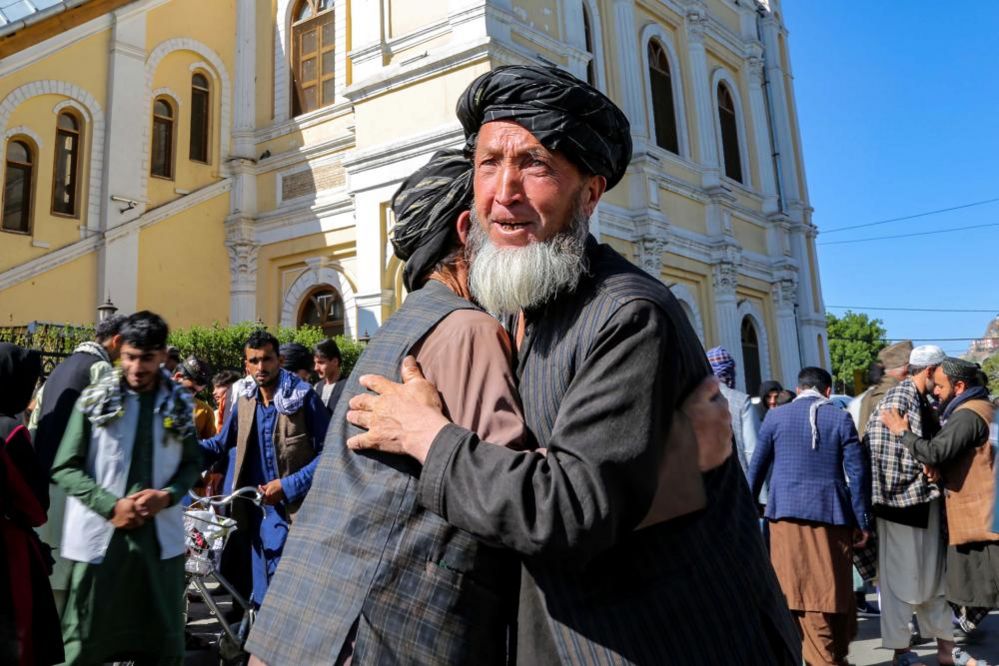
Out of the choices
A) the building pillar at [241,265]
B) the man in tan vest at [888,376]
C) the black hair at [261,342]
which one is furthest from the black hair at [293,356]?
the building pillar at [241,265]

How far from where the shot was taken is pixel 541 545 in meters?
1.13

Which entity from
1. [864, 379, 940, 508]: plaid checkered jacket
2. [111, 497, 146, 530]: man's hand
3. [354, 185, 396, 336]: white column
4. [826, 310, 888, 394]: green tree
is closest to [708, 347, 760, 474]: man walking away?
[864, 379, 940, 508]: plaid checkered jacket

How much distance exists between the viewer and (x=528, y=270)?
1422 millimetres

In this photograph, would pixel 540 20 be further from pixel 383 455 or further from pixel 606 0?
pixel 383 455

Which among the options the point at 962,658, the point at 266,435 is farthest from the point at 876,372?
the point at 266,435

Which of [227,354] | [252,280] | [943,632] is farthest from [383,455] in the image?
[252,280]

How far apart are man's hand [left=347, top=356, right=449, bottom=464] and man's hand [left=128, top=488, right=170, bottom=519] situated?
7.22 ft

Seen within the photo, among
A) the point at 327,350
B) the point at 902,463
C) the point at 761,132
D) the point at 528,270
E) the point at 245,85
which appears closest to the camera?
the point at 528,270

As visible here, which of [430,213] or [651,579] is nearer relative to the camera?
[651,579]

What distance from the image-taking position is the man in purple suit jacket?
4285 millimetres

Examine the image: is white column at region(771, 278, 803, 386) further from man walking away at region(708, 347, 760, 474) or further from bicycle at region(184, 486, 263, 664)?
bicycle at region(184, 486, 263, 664)

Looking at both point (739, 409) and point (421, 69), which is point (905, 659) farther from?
point (421, 69)

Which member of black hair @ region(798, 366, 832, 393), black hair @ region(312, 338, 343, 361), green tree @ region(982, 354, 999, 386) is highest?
green tree @ region(982, 354, 999, 386)

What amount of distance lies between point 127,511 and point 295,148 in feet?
40.1
